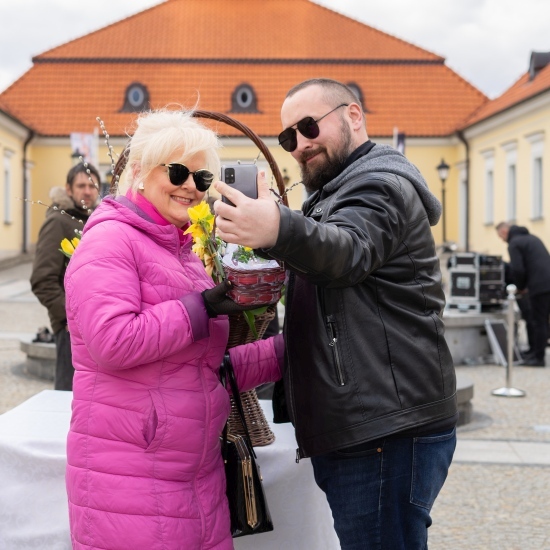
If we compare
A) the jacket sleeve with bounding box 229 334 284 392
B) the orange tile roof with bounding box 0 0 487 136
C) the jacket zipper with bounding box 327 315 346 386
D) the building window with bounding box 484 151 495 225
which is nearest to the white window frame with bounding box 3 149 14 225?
the orange tile roof with bounding box 0 0 487 136

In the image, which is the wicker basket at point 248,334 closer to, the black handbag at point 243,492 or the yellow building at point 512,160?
the black handbag at point 243,492

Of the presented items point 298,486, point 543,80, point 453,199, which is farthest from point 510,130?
point 298,486

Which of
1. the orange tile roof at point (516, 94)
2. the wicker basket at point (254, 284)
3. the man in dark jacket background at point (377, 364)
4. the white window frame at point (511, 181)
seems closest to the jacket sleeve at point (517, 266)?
the man in dark jacket background at point (377, 364)

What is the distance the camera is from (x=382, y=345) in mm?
2330

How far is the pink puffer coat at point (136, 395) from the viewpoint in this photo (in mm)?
2277

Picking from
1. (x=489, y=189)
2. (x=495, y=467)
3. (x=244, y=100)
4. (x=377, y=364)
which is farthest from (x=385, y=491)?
(x=244, y=100)

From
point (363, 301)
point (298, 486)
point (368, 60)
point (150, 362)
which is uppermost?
point (368, 60)

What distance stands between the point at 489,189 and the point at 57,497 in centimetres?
3011

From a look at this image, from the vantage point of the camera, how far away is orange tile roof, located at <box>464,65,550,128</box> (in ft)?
87.4

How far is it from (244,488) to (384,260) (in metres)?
0.80

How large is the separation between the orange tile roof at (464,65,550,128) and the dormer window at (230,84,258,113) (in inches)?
311

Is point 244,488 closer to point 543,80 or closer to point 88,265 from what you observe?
point 88,265

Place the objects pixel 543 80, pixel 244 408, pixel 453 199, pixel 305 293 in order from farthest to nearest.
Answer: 1. pixel 453 199
2. pixel 543 80
3. pixel 244 408
4. pixel 305 293

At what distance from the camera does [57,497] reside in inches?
121
